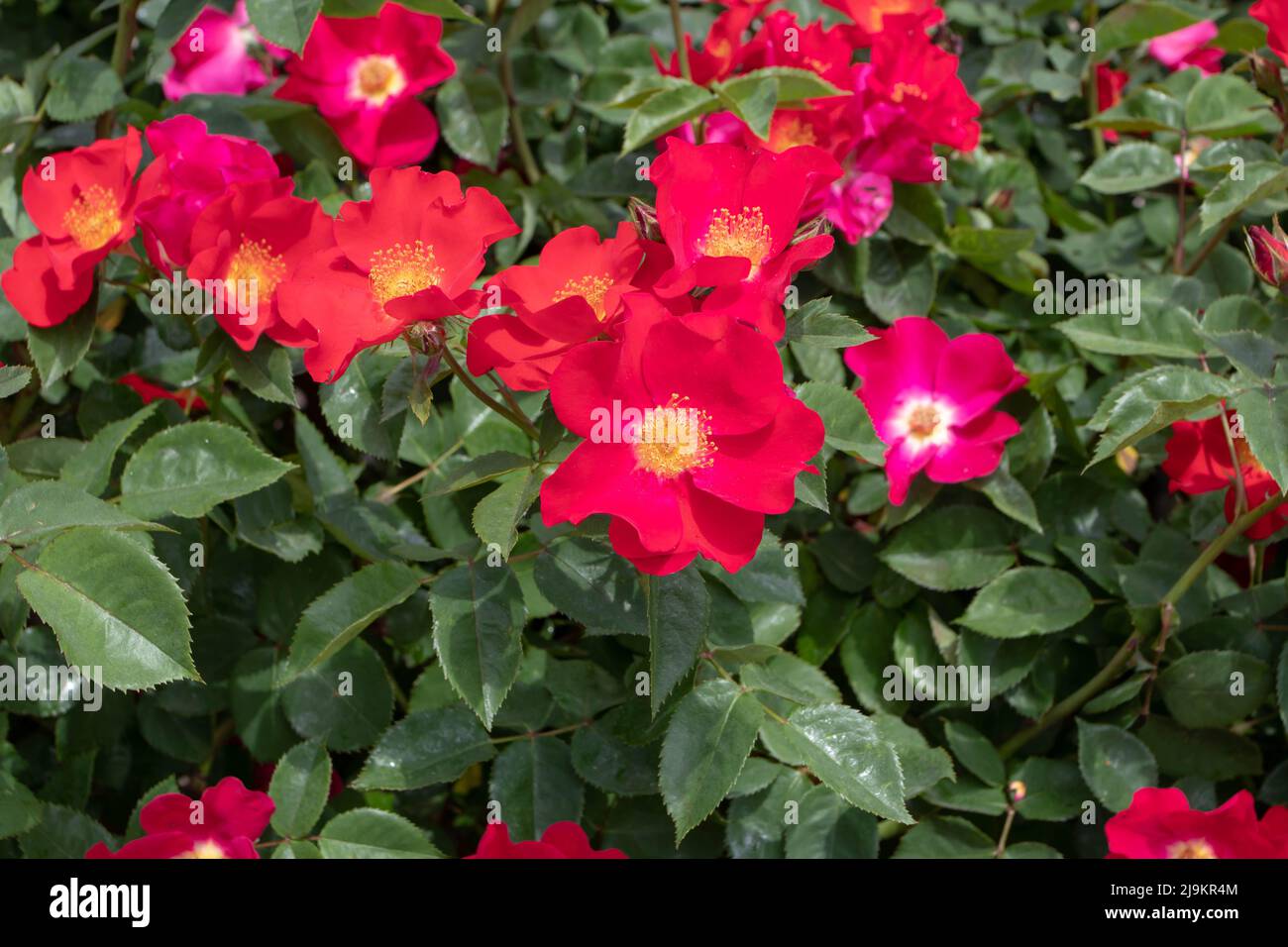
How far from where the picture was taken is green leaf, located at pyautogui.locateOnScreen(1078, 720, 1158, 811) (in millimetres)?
1664

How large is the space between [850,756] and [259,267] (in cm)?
89

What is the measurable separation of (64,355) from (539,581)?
67 cm

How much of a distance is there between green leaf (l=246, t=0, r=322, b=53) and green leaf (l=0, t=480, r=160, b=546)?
1.88 ft

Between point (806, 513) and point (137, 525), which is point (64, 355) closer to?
point (137, 525)

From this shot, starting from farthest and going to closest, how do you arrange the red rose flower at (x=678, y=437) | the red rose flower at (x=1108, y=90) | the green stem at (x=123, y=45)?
the red rose flower at (x=1108, y=90) → the green stem at (x=123, y=45) → the red rose flower at (x=678, y=437)

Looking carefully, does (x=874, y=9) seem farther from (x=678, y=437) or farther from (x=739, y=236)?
(x=678, y=437)

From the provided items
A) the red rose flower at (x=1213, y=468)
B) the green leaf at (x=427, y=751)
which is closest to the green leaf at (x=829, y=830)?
the green leaf at (x=427, y=751)

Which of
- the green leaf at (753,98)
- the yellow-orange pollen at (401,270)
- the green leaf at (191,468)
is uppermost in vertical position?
the green leaf at (753,98)

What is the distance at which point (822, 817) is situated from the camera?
63.2 inches

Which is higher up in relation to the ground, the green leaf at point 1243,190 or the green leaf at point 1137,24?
the green leaf at point 1137,24

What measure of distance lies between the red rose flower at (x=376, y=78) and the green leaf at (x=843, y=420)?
0.80 meters

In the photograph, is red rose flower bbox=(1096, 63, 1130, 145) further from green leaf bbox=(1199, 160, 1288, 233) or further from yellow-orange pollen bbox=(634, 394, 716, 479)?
yellow-orange pollen bbox=(634, 394, 716, 479)

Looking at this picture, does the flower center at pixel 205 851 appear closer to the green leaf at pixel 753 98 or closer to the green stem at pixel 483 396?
the green stem at pixel 483 396

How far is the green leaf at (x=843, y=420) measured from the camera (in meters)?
1.48
